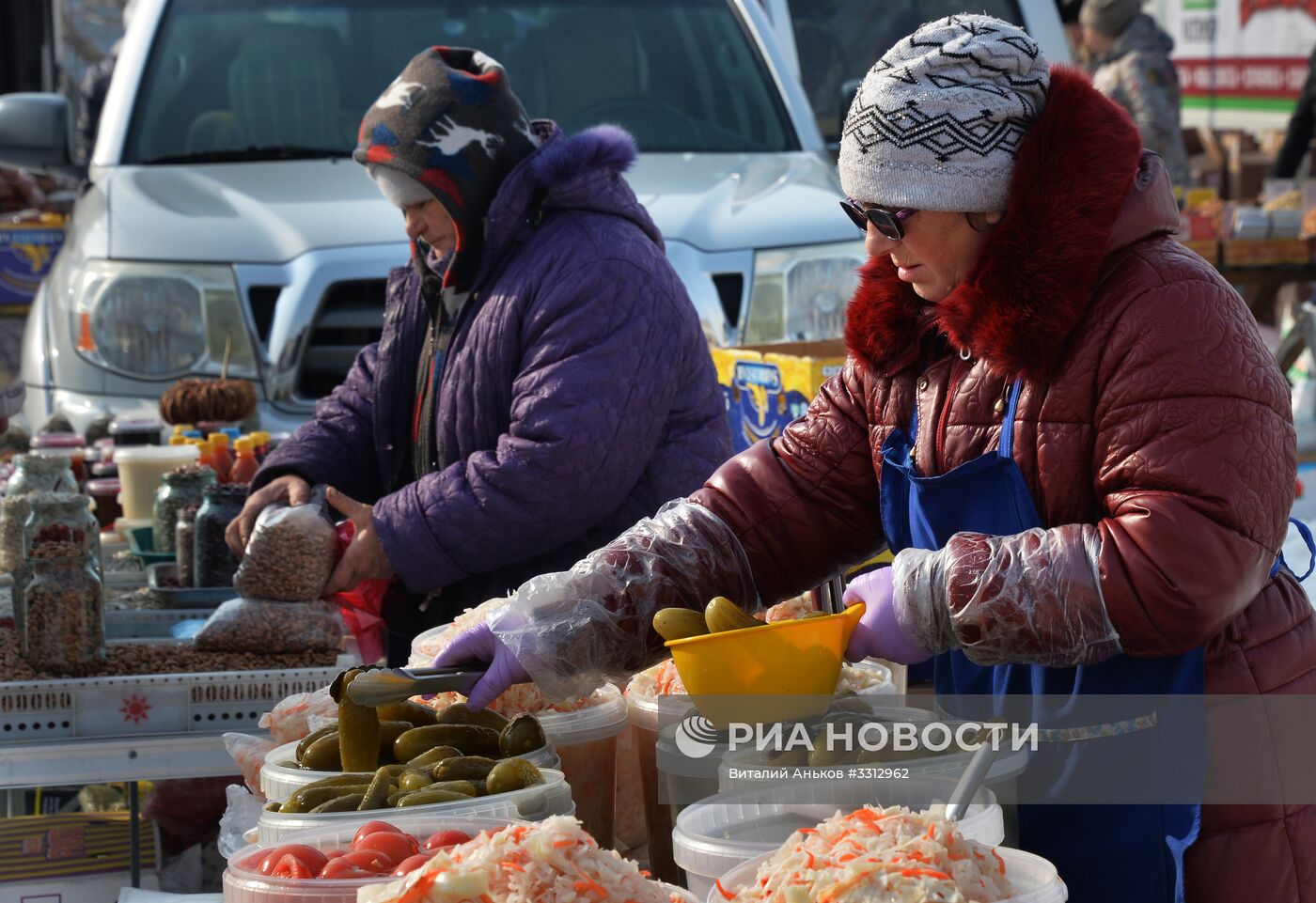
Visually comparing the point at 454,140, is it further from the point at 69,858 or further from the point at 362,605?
the point at 69,858

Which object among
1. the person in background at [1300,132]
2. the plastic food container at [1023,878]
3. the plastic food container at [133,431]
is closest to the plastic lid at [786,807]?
the plastic food container at [1023,878]

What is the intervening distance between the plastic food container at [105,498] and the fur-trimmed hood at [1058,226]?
10.4ft

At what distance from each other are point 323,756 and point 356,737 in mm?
64

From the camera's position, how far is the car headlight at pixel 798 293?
5.81 m

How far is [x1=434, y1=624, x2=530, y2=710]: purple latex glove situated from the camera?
7.59ft

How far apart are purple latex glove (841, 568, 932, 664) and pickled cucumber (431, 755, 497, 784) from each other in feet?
1.56

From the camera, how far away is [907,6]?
817cm

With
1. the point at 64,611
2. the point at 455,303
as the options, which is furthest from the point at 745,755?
the point at 455,303

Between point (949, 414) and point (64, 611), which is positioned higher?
point (949, 414)

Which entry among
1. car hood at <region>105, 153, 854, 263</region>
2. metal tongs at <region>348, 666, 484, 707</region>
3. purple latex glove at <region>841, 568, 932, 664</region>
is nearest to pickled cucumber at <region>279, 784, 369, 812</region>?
metal tongs at <region>348, 666, 484, 707</region>

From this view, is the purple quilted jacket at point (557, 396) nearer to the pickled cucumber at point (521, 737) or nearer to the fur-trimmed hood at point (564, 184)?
the fur-trimmed hood at point (564, 184)

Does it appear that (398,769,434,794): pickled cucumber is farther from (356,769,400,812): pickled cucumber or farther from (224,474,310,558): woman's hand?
(224,474,310,558): woman's hand

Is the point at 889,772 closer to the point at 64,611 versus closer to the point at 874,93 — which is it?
the point at 874,93

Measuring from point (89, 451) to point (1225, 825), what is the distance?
3.81m
